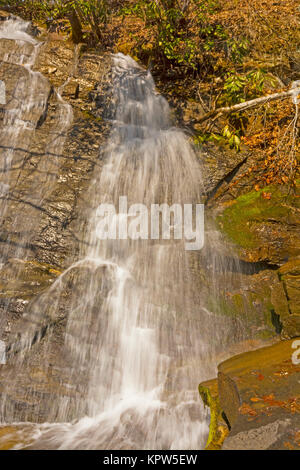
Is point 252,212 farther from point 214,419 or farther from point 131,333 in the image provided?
point 214,419

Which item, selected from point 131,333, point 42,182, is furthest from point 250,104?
point 131,333

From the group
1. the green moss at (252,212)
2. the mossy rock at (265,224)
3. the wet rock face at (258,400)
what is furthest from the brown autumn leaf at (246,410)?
the green moss at (252,212)

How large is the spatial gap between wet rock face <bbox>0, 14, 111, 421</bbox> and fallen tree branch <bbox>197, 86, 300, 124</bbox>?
9.18 ft

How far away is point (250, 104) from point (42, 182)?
17.1 ft

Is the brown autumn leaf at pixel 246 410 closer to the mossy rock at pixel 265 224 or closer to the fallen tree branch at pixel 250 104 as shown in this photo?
the mossy rock at pixel 265 224

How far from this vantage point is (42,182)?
6.77 m

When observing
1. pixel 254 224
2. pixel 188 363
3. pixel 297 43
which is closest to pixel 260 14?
pixel 297 43

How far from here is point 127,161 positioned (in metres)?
7.42

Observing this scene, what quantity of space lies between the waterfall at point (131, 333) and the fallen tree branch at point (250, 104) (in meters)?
1.84

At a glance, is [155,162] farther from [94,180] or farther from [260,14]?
[260,14]

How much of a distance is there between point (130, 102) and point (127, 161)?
262cm
